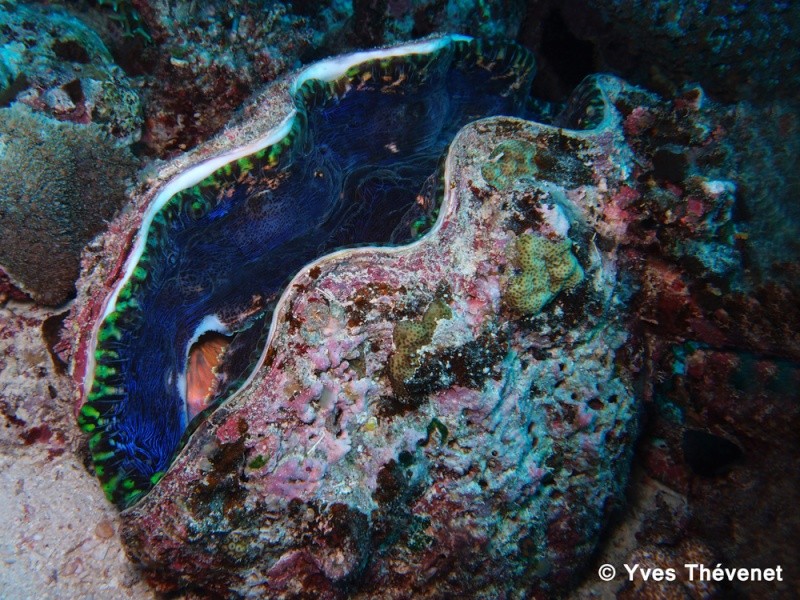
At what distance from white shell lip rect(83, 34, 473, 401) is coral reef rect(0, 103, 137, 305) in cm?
68

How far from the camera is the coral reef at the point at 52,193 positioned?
1972 mm

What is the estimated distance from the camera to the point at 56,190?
6.76 ft

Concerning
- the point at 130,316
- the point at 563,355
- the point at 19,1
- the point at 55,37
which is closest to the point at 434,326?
the point at 563,355

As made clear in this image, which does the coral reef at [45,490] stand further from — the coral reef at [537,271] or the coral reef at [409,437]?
the coral reef at [537,271]

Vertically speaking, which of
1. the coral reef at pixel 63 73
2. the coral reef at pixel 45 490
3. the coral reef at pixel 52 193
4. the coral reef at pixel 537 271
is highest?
the coral reef at pixel 63 73

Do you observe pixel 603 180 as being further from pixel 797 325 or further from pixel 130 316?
pixel 130 316

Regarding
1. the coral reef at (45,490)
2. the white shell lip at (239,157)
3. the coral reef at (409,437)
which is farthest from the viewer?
the coral reef at (45,490)

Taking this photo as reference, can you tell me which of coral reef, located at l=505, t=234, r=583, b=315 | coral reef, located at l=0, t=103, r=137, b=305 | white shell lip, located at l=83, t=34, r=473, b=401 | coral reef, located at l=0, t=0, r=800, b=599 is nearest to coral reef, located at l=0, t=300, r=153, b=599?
coral reef, located at l=0, t=0, r=800, b=599

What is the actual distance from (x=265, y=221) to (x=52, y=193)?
3.18 ft

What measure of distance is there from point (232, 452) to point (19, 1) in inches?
93.4

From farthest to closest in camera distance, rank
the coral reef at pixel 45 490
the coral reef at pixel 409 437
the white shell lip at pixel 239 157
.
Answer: the coral reef at pixel 45 490, the white shell lip at pixel 239 157, the coral reef at pixel 409 437

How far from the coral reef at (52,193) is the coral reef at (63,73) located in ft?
0.24

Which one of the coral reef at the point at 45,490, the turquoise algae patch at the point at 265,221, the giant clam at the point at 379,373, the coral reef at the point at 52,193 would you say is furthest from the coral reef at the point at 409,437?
the coral reef at the point at 52,193

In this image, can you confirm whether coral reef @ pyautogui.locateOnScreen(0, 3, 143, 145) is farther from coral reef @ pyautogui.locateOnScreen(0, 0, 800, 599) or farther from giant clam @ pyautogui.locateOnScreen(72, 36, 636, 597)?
giant clam @ pyautogui.locateOnScreen(72, 36, 636, 597)
